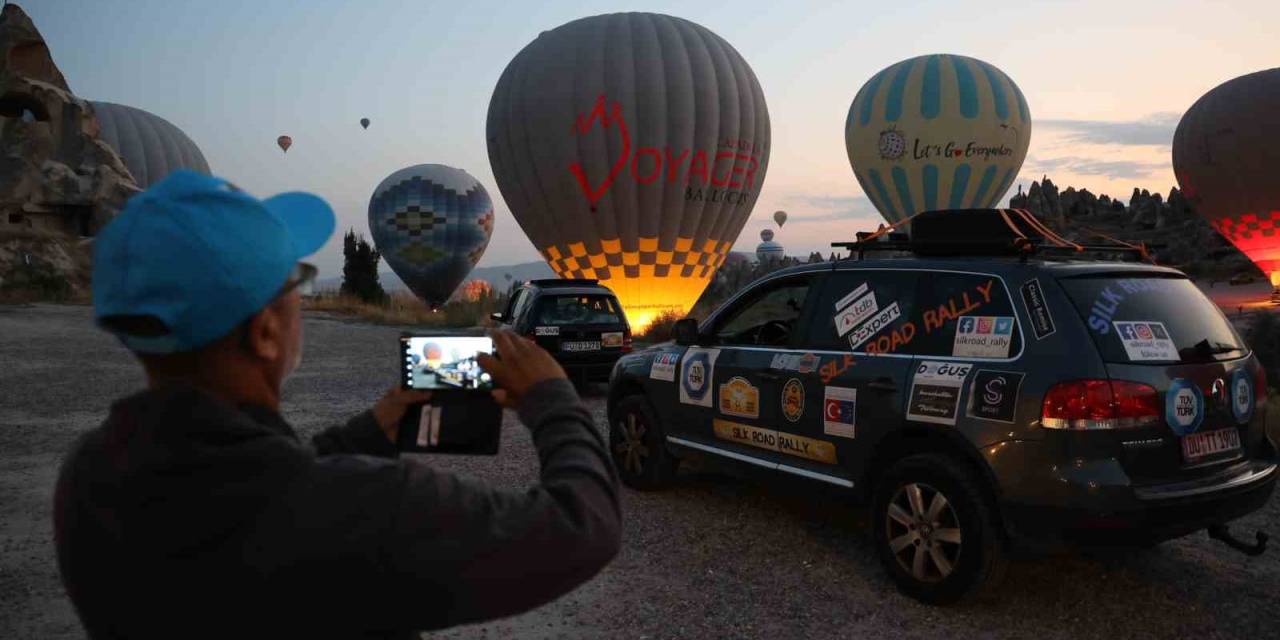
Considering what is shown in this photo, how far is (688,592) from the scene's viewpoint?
503 centimetres

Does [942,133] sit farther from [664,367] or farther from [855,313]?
[855,313]

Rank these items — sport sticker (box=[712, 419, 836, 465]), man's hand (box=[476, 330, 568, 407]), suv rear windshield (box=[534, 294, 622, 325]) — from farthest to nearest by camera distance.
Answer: suv rear windshield (box=[534, 294, 622, 325])
sport sticker (box=[712, 419, 836, 465])
man's hand (box=[476, 330, 568, 407])

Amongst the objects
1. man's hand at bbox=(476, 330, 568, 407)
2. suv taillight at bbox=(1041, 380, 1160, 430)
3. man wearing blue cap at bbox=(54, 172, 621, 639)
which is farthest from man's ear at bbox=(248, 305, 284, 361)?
suv taillight at bbox=(1041, 380, 1160, 430)

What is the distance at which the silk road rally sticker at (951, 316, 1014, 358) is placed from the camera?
4.68 m

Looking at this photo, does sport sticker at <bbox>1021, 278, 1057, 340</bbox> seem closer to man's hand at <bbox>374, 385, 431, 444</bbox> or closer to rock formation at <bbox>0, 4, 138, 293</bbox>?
man's hand at <bbox>374, 385, 431, 444</bbox>

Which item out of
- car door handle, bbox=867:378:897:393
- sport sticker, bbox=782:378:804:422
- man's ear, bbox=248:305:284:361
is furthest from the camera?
sport sticker, bbox=782:378:804:422

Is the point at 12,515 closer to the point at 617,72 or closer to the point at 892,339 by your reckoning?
the point at 892,339

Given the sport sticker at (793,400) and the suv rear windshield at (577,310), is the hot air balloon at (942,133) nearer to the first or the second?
the suv rear windshield at (577,310)

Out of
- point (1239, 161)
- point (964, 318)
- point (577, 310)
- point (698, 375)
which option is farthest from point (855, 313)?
point (1239, 161)

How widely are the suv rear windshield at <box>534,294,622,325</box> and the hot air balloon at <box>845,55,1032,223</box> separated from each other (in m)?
Result: 19.1

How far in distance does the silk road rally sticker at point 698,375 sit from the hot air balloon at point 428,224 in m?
39.3

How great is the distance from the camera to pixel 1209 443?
14.8ft

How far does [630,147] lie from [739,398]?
15.6m

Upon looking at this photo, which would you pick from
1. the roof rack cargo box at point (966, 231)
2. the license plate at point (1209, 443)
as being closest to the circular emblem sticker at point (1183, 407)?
the license plate at point (1209, 443)
